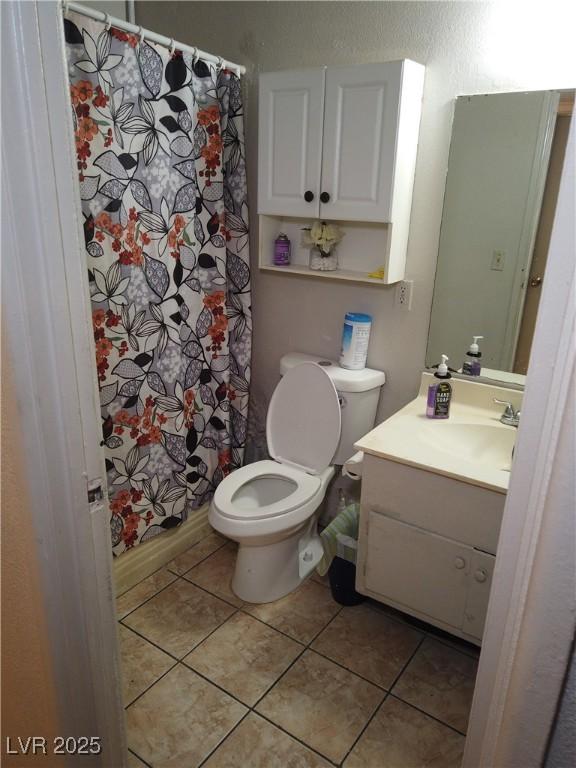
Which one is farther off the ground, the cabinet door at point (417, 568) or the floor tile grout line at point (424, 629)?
the cabinet door at point (417, 568)

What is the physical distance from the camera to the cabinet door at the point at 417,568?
165 centimetres

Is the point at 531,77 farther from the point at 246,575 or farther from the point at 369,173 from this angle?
the point at 246,575

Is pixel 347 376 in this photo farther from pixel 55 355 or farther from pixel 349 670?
pixel 55 355

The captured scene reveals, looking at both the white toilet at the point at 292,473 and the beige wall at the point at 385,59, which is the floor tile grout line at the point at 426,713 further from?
the beige wall at the point at 385,59

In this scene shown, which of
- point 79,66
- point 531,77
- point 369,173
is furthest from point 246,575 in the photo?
point 531,77

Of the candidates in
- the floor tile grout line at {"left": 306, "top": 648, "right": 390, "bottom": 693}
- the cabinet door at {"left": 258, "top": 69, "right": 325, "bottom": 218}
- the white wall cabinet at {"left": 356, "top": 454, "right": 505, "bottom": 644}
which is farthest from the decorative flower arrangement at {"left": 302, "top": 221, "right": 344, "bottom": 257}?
the floor tile grout line at {"left": 306, "top": 648, "right": 390, "bottom": 693}

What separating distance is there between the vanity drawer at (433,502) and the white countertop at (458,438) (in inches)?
1.3

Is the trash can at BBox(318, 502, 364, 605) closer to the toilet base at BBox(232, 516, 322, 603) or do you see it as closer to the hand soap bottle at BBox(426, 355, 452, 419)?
the toilet base at BBox(232, 516, 322, 603)

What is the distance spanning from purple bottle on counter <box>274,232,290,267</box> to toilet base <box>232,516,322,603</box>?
108 centimetres

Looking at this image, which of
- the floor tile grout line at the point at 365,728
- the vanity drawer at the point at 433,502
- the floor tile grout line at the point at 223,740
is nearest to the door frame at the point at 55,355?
the floor tile grout line at the point at 223,740

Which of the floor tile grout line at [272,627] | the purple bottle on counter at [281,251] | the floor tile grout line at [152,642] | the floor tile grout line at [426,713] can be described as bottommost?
the floor tile grout line at [426,713]

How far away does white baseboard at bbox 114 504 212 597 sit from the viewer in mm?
2145

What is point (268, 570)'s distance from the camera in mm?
2082

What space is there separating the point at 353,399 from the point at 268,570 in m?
0.73
